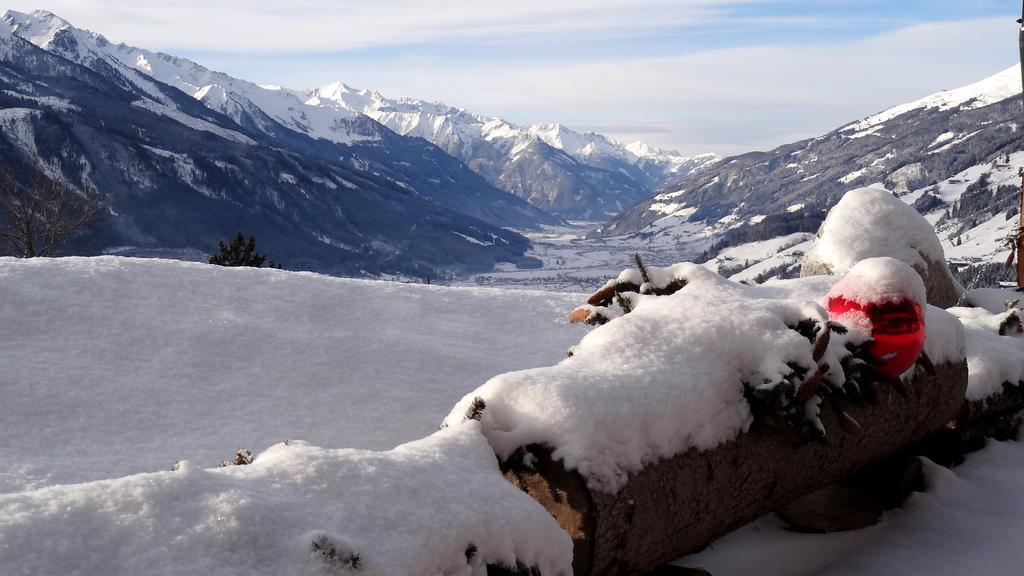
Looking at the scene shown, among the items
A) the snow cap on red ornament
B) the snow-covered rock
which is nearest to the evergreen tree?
the snow-covered rock

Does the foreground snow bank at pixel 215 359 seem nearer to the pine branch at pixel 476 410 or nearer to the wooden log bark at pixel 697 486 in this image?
the pine branch at pixel 476 410

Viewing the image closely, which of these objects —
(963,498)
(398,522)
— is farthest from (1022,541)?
(398,522)

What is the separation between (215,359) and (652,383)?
19.2ft

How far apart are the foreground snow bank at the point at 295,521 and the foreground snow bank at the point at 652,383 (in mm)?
526

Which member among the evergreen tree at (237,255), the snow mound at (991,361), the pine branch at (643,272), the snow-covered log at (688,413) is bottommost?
the evergreen tree at (237,255)

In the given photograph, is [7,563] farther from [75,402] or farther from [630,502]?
[75,402]

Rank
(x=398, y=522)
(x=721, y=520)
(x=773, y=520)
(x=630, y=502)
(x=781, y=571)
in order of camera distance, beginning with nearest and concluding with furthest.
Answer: (x=398, y=522) → (x=630, y=502) → (x=721, y=520) → (x=781, y=571) → (x=773, y=520)

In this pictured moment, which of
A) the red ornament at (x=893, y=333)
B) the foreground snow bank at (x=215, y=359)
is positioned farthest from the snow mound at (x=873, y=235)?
the red ornament at (x=893, y=333)

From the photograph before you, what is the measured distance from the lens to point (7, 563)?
2391 millimetres

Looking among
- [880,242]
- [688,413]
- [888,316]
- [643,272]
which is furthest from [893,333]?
[880,242]

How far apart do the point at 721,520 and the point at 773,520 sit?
1.57 meters

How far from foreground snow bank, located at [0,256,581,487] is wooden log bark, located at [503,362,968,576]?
3.43 metres

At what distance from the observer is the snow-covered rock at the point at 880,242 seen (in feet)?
41.0

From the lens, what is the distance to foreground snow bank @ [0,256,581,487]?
7035 mm
